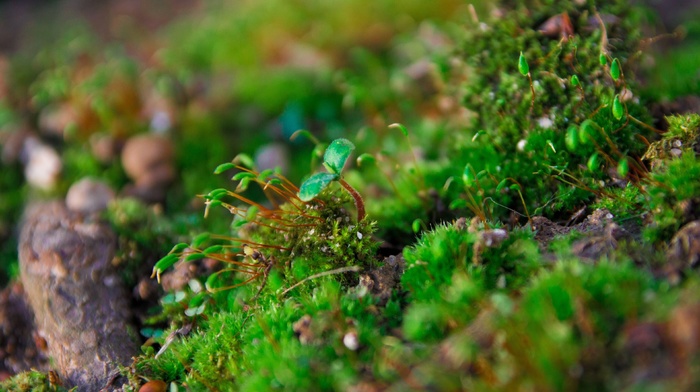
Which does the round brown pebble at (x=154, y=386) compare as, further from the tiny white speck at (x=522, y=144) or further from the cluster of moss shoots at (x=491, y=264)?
the tiny white speck at (x=522, y=144)

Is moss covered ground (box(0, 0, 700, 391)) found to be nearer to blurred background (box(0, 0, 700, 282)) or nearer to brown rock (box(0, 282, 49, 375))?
blurred background (box(0, 0, 700, 282))

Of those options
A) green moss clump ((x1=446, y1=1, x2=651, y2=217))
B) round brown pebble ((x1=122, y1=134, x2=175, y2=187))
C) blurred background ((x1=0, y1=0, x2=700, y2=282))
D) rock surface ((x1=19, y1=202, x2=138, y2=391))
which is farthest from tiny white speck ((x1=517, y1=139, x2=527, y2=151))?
round brown pebble ((x1=122, y1=134, x2=175, y2=187))

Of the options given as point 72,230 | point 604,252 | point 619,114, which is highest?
point 619,114

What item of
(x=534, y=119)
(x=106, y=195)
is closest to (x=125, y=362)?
(x=106, y=195)

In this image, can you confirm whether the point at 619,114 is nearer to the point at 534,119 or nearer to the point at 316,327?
the point at 534,119

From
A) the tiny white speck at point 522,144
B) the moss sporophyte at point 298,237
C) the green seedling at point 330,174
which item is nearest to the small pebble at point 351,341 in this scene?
the moss sporophyte at point 298,237

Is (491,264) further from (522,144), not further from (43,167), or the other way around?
(43,167)
